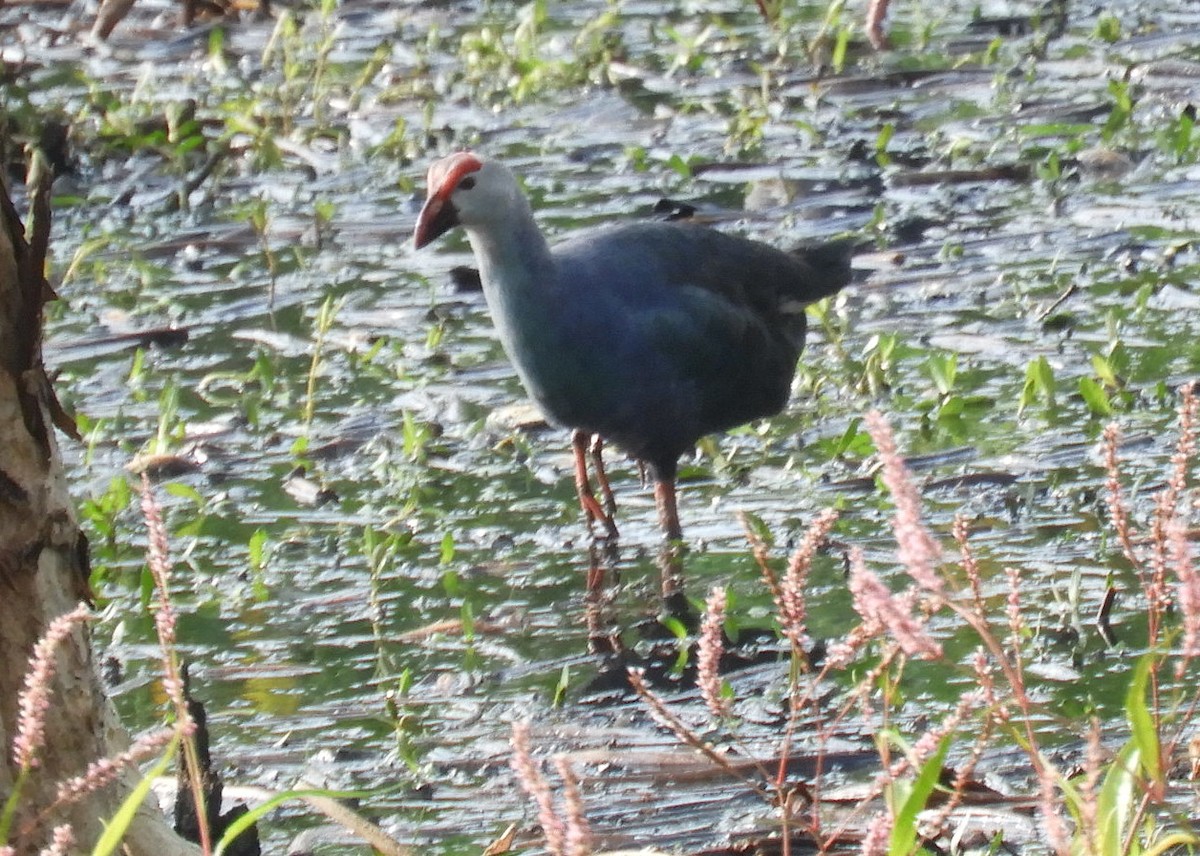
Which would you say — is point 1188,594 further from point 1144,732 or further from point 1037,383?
point 1037,383

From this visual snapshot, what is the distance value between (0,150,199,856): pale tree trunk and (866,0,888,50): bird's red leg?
751 centimetres

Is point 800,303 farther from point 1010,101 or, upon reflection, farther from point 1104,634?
point 1010,101

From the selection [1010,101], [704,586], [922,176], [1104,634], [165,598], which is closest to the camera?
[165,598]

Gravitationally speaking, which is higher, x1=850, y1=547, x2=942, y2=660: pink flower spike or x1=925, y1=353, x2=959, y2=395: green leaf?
x1=850, y1=547, x2=942, y2=660: pink flower spike

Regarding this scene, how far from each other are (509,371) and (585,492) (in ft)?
4.08

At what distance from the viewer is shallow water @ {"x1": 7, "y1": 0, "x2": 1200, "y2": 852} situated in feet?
14.1

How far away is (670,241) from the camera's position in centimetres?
555

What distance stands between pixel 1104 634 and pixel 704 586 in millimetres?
997

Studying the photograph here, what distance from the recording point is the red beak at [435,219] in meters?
5.13

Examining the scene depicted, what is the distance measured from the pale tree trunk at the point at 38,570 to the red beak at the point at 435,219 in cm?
218

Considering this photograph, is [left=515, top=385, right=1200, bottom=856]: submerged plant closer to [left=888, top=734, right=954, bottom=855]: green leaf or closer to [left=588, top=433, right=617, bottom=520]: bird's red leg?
[left=888, top=734, right=954, bottom=855]: green leaf

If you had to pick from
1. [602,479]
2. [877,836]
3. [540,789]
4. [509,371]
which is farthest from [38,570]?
[509,371]

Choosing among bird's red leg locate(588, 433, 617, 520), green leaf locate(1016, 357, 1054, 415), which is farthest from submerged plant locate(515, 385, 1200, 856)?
green leaf locate(1016, 357, 1054, 415)

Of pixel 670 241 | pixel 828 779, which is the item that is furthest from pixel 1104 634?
pixel 670 241
